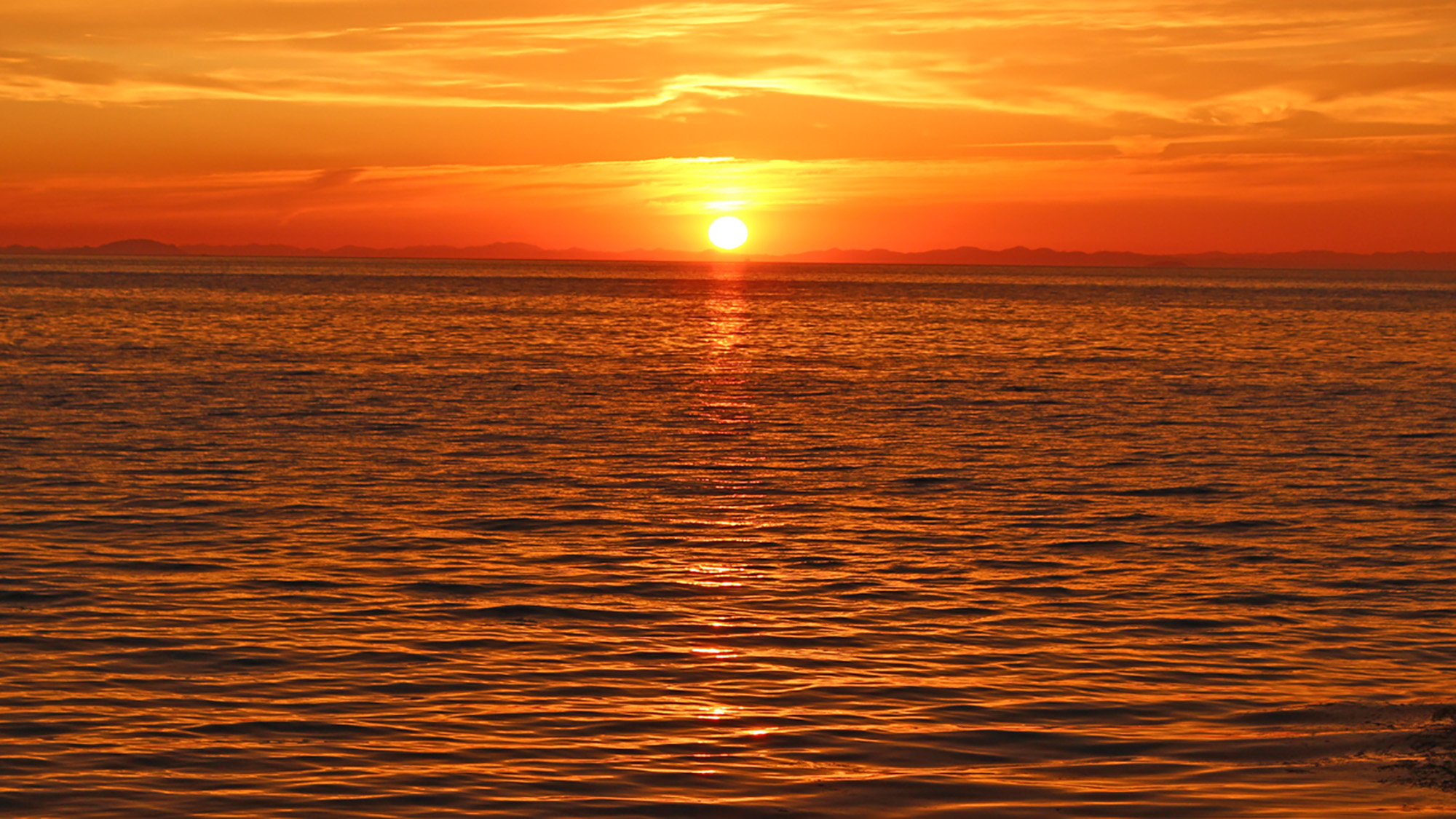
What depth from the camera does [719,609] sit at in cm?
1806

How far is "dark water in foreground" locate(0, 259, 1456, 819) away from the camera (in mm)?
12125

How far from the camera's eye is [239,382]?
167 feet

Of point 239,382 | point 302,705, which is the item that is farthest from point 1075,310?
point 302,705

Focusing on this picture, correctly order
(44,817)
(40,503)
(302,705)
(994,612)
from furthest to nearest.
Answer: (40,503), (994,612), (302,705), (44,817)

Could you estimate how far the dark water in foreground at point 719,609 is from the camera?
39.8 feet

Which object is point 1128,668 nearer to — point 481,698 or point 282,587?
point 481,698

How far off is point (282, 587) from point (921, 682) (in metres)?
8.47

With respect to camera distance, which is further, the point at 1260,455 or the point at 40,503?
the point at 1260,455

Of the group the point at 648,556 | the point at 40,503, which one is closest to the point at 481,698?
the point at 648,556

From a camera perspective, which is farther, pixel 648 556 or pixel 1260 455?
pixel 1260 455

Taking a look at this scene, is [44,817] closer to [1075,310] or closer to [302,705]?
[302,705]

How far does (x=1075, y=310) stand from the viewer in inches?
5379


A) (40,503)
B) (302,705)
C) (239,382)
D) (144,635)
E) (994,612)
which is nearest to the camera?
(302,705)

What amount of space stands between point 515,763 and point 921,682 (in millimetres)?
4461
